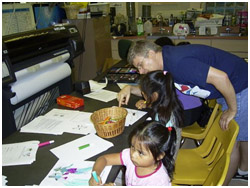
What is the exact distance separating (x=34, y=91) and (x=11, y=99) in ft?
0.65

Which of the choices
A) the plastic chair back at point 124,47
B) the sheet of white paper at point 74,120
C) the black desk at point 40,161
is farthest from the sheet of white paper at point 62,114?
the plastic chair back at point 124,47

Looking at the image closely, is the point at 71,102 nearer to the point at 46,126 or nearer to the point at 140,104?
the point at 46,126

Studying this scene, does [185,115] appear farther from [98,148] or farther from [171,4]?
[171,4]

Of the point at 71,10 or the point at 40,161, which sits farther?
the point at 71,10

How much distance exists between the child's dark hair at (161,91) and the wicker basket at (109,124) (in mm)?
187

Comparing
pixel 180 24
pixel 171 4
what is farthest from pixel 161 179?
pixel 171 4

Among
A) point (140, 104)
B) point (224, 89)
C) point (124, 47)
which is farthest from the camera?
point (124, 47)

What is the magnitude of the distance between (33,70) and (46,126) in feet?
1.48

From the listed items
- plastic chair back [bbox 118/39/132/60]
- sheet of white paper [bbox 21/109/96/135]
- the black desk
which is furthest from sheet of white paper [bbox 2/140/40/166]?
plastic chair back [bbox 118/39/132/60]

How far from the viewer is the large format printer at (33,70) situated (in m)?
1.42

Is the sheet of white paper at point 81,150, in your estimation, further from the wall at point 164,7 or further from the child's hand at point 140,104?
the wall at point 164,7

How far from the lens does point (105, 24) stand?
3.21 m

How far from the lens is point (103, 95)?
1.74 meters

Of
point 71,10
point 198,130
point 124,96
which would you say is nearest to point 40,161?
point 124,96
